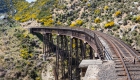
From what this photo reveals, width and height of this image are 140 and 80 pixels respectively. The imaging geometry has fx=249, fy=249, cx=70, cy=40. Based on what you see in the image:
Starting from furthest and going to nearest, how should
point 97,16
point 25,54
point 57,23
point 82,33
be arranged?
point 57,23 < point 97,16 < point 25,54 < point 82,33

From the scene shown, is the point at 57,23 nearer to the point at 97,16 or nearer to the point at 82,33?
the point at 97,16

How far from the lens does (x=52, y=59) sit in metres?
42.9

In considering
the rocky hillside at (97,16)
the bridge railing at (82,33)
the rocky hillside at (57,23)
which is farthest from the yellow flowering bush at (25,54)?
the rocky hillside at (97,16)

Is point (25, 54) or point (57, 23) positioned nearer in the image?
point (25, 54)

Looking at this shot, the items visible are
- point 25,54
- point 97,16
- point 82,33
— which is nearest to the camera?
point 82,33

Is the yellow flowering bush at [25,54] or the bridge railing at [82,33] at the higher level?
the bridge railing at [82,33]

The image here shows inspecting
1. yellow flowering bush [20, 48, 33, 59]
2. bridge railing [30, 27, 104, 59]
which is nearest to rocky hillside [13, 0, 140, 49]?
bridge railing [30, 27, 104, 59]

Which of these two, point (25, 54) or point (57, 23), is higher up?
point (57, 23)

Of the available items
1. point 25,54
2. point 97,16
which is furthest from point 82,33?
point 97,16

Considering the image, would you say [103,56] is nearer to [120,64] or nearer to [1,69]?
[120,64]

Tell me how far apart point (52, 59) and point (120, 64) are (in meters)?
31.5

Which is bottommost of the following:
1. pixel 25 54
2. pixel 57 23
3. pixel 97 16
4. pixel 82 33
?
pixel 25 54

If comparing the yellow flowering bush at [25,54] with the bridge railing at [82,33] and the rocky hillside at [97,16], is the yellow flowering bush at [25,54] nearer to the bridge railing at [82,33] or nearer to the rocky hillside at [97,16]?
the bridge railing at [82,33]

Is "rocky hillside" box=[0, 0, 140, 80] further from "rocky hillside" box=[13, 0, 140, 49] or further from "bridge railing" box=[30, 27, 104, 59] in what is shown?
"bridge railing" box=[30, 27, 104, 59]
